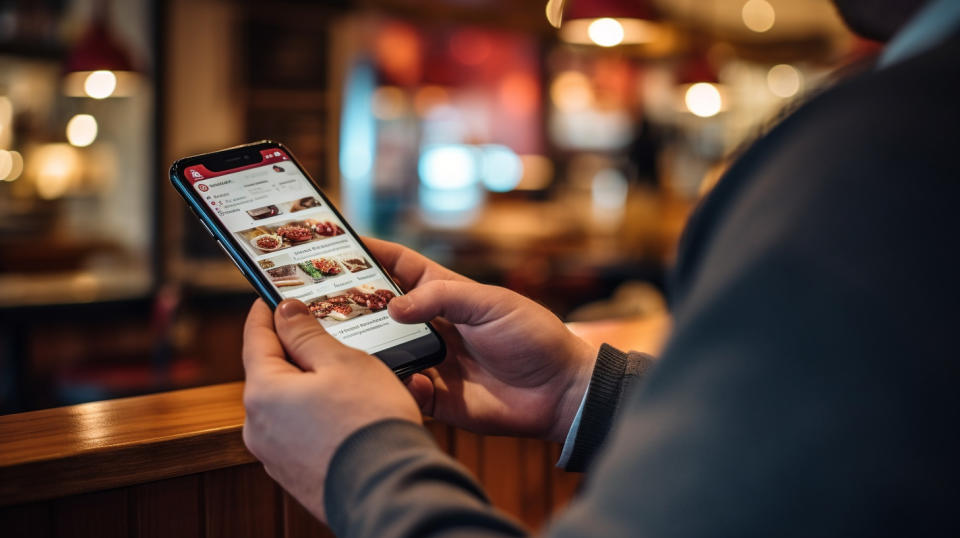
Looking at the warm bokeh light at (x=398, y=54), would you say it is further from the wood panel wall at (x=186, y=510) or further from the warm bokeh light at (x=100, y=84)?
the wood panel wall at (x=186, y=510)

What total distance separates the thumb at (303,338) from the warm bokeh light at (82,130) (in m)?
6.25

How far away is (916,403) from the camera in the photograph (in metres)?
0.50

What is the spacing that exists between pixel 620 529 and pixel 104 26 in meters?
4.76

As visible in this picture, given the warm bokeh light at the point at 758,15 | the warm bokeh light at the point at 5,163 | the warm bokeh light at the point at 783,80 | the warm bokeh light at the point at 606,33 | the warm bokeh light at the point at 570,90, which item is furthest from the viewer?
the warm bokeh light at the point at 783,80

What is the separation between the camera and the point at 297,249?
1145 mm

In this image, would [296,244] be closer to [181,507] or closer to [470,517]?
→ [181,507]

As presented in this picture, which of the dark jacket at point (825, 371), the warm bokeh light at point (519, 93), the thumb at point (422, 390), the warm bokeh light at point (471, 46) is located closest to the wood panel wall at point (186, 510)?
the thumb at point (422, 390)

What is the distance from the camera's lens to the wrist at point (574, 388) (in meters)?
1.15

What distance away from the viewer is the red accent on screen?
44.6 inches

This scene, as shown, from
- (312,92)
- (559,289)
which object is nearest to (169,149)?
(312,92)

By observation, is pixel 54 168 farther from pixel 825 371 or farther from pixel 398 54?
pixel 825 371

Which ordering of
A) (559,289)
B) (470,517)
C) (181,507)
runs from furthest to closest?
(559,289) → (181,507) → (470,517)

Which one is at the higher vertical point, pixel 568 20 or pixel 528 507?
pixel 568 20

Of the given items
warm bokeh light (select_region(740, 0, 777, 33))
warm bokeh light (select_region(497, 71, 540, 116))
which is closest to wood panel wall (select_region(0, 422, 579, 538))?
warm bokeh light (select_region(497, 71, 540, 116))
